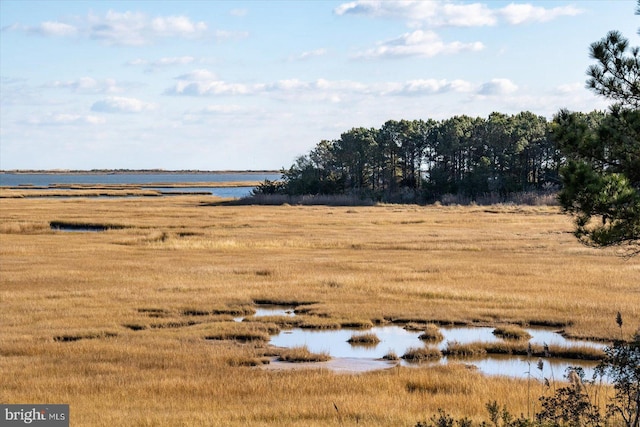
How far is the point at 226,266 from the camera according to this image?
41.6 metres

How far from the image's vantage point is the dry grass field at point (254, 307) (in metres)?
16.6

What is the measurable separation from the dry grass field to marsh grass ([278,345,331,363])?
2.64ft

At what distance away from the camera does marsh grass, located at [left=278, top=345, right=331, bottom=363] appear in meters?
21.8

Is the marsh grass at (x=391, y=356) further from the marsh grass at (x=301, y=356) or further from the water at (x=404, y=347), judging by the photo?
the marsh grass at (x=301, y=356)

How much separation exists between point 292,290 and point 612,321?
513 inches

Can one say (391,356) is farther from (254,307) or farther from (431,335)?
(254,307)

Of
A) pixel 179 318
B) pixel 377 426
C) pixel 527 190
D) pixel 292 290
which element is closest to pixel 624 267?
pixel 292 290

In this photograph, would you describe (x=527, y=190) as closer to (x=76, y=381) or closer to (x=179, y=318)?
(x=179, y=318)

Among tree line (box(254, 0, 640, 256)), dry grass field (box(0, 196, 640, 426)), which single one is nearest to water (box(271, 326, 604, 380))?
dry grass field (box(0, 196, 640, 426))

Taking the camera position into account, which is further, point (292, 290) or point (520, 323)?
point (292, 290)

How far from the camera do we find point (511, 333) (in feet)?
82.3

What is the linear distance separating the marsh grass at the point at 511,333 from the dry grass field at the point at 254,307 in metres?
1.27

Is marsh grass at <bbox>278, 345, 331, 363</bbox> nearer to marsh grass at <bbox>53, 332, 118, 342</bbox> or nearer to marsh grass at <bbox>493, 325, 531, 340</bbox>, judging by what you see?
marsh grass at <bbox>53, 332, 118, 342</bbox>

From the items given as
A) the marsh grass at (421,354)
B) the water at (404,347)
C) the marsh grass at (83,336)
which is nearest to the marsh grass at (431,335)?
the water at (404,347)
